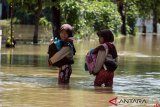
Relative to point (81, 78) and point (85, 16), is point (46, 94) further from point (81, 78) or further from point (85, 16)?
point (85, 16)

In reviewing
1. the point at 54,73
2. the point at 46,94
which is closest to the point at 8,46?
the point at 54,73

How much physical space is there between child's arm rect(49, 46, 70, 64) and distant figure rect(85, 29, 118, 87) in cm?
62

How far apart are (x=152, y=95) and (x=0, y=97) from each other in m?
3.19

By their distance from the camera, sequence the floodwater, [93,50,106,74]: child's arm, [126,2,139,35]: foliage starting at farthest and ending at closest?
[126,2,139,35]: foliage → [93,50,106,74]: child's arm → the floodwater

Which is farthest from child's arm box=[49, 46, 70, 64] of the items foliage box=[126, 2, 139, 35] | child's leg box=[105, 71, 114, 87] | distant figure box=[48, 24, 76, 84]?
foliage box=[126, 2, 139, 35]

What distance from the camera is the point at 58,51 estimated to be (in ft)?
41.5

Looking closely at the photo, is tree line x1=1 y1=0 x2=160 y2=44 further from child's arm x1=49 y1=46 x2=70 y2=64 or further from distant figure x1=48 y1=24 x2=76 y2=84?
child's arm x1=49 y1=46 x2=70 y2=64

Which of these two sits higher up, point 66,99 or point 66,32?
point 66,32

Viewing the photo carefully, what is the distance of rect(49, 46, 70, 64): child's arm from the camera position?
497 inches

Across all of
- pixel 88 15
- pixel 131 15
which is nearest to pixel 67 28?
pixel 88 15

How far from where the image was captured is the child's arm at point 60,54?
41.4ft

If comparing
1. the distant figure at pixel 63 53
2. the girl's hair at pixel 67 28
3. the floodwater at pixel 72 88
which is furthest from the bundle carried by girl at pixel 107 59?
the girl's hair at pixel 67 28

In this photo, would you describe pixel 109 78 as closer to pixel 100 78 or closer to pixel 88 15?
pixel 100 78

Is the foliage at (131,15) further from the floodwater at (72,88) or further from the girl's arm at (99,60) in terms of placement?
the girl's arm at (99,60)
